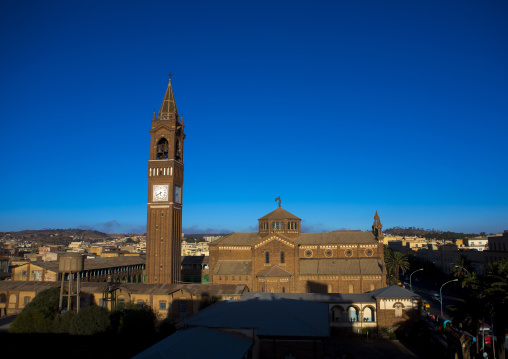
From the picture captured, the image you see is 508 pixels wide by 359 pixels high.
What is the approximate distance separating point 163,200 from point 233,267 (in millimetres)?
14664

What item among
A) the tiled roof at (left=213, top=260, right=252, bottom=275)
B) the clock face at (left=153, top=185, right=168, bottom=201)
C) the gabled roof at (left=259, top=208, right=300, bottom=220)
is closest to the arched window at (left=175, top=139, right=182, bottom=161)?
the clock face at (left=153, top=185, right=168, bottom=201)

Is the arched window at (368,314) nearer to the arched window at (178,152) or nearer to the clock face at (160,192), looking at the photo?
the clock face at (160,192)

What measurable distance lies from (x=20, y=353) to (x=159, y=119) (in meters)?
39.1

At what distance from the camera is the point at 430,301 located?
65.4 m

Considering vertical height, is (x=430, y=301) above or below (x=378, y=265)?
below

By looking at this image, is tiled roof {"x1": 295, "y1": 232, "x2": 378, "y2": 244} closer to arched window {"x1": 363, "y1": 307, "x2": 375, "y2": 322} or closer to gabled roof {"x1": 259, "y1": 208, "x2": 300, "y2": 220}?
gabled roof {"x1": 259, "y1": 208, "x2": 300, "y2": 220}

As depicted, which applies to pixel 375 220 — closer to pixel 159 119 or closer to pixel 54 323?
pixel 159 119

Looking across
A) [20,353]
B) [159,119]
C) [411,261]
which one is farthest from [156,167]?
[411,261]

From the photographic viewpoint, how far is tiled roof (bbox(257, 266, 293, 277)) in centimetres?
5719

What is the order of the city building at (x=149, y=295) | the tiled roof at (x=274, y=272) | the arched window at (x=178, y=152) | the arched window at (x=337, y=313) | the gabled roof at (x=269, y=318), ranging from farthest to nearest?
the arched window at (x=178, y=152) < the tiled roof at (x=274, y=272) < the city building at (x=149, y=295) < the arched window at (x=337, y=313) < the gabled roof at (x=269, y=318)

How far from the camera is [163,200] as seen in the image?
5941 cm

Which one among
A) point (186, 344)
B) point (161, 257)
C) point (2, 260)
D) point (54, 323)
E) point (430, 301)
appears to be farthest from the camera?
point (2, 260)

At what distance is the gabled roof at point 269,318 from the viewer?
2720 cm

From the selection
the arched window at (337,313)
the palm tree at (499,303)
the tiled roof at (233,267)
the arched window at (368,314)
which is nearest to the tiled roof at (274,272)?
the tiled roof at (233,267)
